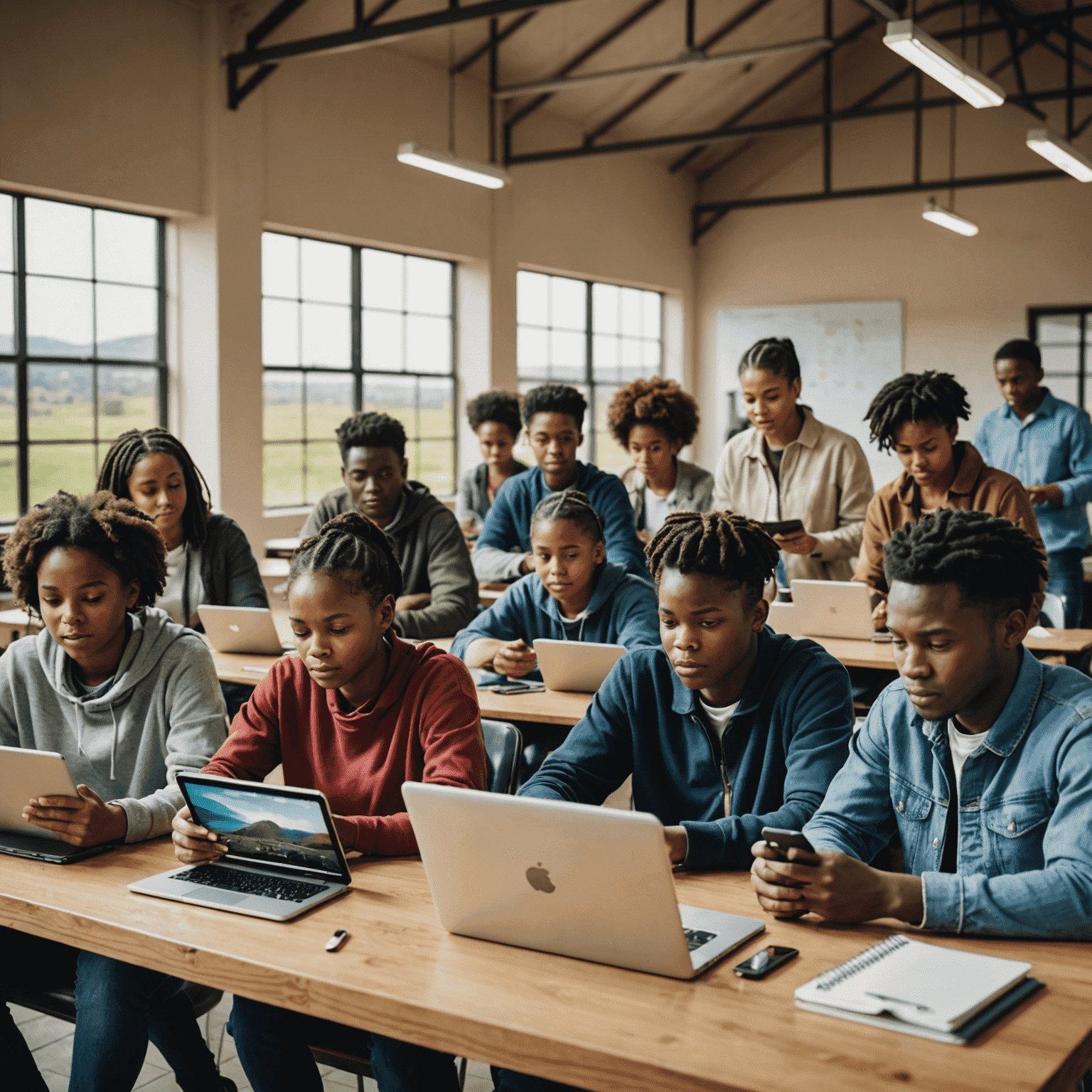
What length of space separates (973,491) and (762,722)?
193 centimetres

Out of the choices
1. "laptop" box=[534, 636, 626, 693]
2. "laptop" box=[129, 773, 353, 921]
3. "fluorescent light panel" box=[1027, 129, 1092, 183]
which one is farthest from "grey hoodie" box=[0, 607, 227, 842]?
"fluorescent light panel" box=[1027, 129, 1092, 183]

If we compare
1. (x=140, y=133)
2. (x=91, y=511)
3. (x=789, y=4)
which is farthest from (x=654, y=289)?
(x=91, y=511)

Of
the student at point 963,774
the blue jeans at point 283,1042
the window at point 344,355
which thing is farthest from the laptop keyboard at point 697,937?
the window at point 344,355

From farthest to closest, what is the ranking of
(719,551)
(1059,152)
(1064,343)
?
(1064,343)
(1059,152)
(719,551)

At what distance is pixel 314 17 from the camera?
6938 mm

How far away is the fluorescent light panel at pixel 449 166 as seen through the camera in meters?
6.52

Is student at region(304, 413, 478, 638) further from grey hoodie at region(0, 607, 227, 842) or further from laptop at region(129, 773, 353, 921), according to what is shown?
laptop at region(129, 773, 353, 921)

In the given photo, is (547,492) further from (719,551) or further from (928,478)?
(719,551)

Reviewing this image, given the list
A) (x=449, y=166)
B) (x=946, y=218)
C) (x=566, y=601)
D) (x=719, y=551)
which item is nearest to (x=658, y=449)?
(x=566, y=601)

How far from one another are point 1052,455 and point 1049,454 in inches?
0.8

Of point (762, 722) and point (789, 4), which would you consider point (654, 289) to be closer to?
point (789, 4)

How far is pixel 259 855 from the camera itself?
1.77 m

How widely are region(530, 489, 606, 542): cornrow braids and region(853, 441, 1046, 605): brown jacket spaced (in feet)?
2.89

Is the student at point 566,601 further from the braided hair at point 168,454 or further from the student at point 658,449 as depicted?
the student at point 658,449
